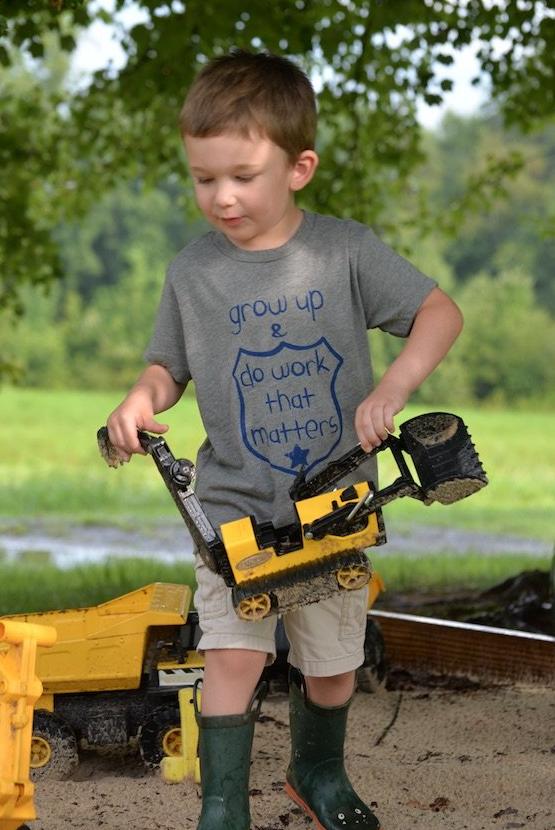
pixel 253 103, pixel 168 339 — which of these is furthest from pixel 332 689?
pixel 253 103

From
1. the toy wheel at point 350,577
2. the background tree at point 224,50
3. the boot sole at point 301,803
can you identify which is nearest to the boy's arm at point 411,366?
the toy wheel at point 350,577

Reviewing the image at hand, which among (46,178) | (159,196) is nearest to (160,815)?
(46,178)

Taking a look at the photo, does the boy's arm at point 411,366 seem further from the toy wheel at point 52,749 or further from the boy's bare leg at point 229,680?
the toy wheel at point 52,749

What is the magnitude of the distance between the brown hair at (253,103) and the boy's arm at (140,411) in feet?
1.60

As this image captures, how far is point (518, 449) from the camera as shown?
2027 cm

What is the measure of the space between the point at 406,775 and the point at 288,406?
3.43 feet

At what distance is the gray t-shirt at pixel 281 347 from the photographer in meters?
2.53

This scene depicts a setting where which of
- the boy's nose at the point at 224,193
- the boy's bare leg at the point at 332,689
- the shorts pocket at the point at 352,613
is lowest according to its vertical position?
the boy's bare leg at the point at 332,689

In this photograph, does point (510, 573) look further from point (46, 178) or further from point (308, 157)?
point (308, 157)

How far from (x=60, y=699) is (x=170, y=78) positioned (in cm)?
318

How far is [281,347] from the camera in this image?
8.34 ft

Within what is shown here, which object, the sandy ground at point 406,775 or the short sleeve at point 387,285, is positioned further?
the sandy ground at point 406,775

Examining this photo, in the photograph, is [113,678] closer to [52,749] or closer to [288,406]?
[52,749]

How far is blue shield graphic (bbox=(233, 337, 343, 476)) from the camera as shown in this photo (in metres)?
2.52
